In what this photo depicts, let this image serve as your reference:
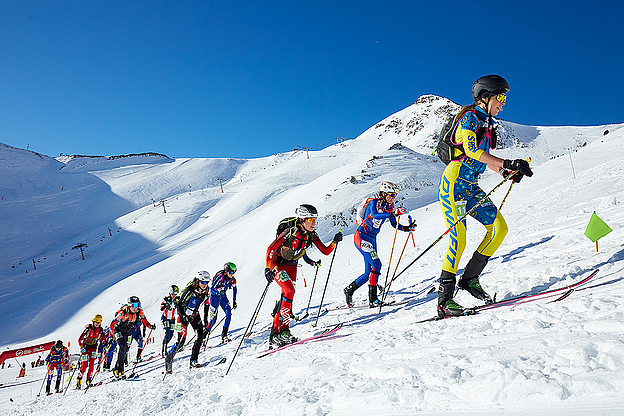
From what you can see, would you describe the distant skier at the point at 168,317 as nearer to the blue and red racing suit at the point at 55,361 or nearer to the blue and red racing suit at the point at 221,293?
the blue and red racing suit at the point at 221,293

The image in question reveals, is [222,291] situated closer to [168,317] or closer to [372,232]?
[168,317]

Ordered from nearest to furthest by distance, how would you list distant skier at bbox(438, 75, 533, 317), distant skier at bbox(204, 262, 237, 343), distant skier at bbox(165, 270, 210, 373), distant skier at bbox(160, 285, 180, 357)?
distant skier at bbox(438, 75, 533, 317), distant skier at bbox(165, 270, 210, 373), distant skier at bbox(160, 285, 180, 357), distant skier at bbox(204, 262, 237, 343)

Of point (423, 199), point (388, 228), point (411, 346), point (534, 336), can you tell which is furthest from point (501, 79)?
point (423, 199)

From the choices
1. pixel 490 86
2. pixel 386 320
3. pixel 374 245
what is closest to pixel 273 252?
pixel 386 320

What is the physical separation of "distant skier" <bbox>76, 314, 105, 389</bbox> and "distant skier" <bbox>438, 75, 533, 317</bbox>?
11191 millimetres

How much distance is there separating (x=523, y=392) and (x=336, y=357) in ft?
7.11

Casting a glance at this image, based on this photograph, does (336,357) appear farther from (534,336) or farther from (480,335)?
(534,336)

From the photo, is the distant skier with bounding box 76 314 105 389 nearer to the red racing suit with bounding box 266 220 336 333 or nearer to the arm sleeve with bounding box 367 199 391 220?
the red racing suit with bounding box 266 220 336 333

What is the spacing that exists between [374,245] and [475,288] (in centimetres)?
305

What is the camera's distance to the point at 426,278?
8.72m

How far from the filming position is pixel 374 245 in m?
7.80

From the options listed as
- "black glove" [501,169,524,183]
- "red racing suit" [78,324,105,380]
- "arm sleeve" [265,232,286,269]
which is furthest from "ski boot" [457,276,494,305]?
"red racing suit" [78,324,105,380]

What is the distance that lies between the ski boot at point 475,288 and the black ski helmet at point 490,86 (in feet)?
8.36

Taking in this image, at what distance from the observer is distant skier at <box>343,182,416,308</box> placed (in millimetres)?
7555
